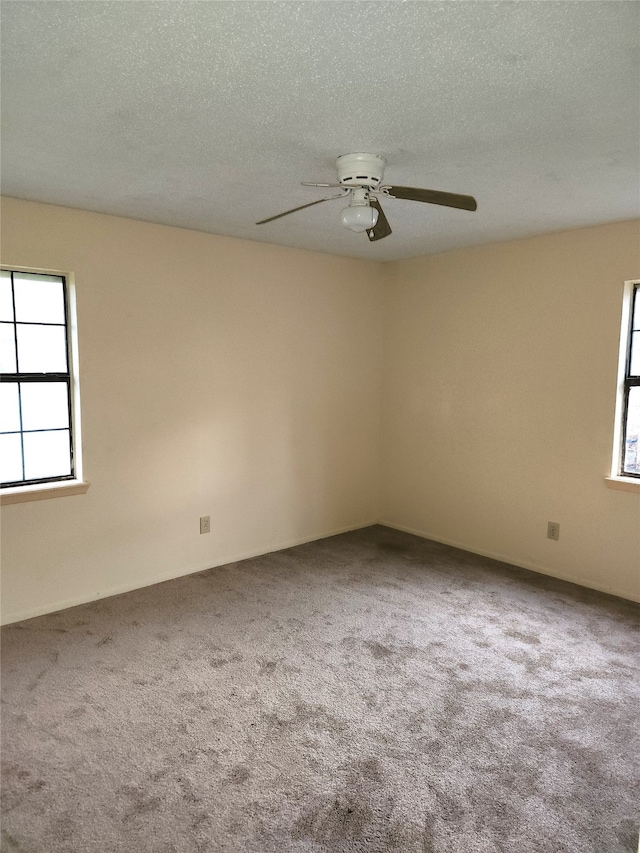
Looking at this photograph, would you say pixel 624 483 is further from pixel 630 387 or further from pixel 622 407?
pixel 630 387

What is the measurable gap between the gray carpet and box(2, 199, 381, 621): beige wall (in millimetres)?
369

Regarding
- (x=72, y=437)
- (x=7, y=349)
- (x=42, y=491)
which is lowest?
(x=42, y=491)

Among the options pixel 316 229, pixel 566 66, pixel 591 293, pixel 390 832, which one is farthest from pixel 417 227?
pixel 390 832

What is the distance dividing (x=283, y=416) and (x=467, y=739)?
2.66m

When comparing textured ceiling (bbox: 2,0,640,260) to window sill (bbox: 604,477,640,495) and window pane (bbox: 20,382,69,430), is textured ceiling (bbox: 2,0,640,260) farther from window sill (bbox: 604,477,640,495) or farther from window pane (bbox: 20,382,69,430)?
window sill (bbox: 604,477,640,495)

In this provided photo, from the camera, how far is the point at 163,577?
384 cm

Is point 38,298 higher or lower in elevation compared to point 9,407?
higher

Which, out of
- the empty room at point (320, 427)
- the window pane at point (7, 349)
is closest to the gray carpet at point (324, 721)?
the empty room at point (320, 427)

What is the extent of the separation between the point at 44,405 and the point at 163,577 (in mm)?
1356

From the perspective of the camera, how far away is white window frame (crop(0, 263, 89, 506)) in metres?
3.18

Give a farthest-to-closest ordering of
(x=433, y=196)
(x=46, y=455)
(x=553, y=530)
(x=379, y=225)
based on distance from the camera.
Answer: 1. (x=553, y=530)
2. (x=46, y=455)
3. (x=379, y=225)
4. (x=433, y=196)

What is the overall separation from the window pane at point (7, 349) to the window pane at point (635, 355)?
371 cm

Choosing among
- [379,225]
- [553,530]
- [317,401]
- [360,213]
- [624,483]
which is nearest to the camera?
[360,213]

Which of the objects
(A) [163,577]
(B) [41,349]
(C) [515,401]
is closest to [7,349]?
(B) [41,349]
